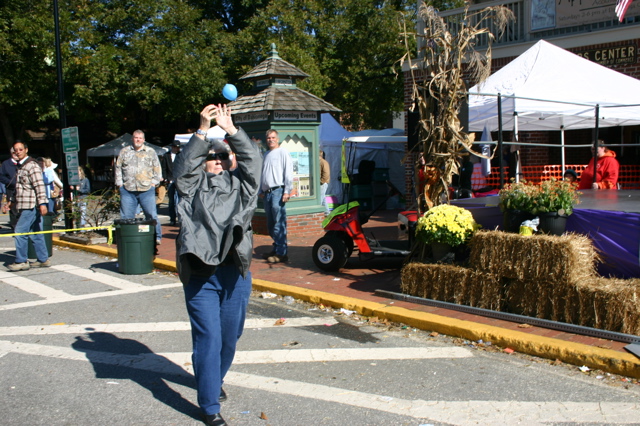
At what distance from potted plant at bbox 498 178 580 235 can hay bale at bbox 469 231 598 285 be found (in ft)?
0.62

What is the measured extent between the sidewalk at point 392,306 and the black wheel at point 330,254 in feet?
0.40

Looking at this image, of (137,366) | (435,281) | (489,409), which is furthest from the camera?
(435,281)

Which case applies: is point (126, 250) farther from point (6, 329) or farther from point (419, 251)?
point (419, 251)

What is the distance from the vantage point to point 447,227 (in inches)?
241

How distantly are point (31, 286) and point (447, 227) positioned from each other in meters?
5.65

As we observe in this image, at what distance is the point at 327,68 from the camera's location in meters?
21.7

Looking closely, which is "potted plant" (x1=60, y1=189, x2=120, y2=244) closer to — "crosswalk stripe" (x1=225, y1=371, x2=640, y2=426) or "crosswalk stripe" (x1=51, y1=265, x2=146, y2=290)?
"crosswalk stripe" (x1=51, y1=265, x2=146, y2=290)

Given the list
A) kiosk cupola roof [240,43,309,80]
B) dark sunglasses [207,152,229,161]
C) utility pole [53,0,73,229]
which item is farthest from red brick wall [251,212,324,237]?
dark sunglasses [207,152,229,161]

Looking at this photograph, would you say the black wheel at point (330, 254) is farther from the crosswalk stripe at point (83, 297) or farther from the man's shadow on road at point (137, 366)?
the man's shadow on road at point (137, 366)

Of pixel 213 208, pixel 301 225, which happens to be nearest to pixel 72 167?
pixel 301 225

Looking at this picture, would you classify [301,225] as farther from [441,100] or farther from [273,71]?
[441,100]

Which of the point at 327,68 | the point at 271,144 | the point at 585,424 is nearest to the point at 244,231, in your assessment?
the point at 585,424

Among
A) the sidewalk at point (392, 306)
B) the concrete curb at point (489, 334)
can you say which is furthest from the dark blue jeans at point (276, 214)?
the concrete curb at point (489, 334)

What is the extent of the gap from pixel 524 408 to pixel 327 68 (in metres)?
18.9
